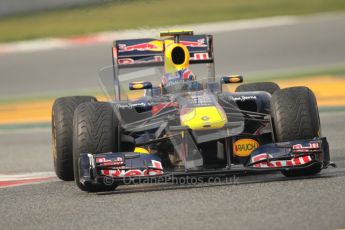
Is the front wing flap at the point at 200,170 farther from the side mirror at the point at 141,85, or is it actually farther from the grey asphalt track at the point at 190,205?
the side mirror at the point at 141,85

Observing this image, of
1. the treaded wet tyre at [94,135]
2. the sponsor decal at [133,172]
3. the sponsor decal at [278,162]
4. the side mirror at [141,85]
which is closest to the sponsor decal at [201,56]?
the side mirror at [141,85]

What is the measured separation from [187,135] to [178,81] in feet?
4.86

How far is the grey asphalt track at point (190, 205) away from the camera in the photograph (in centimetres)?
724

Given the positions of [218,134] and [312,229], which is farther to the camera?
[218,134]

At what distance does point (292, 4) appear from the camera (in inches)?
1131

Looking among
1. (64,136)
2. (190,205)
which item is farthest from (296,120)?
(64,136)

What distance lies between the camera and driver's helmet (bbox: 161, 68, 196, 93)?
10.4 meters

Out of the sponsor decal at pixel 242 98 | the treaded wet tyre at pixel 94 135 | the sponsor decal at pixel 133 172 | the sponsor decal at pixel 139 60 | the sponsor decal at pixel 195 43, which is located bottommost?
the sponsor decal at pixel 133 172

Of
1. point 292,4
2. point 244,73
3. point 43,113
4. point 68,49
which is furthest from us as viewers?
point 292,4

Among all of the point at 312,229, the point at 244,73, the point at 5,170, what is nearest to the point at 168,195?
the point at 312,229

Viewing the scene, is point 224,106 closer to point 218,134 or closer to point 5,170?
point 218,134

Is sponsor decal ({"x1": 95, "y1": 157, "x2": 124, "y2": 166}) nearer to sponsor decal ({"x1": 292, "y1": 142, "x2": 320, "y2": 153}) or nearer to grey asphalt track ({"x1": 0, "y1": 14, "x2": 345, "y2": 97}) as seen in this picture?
sponsor decal ({"x1": 292, "y1": 142, "x2": 320, "y2": 153})

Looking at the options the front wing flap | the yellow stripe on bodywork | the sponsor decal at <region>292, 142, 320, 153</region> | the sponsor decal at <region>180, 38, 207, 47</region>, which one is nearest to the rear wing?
the sponsor decal at <region>180, 38, 207, 47</region>

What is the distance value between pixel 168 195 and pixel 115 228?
1549 mm
